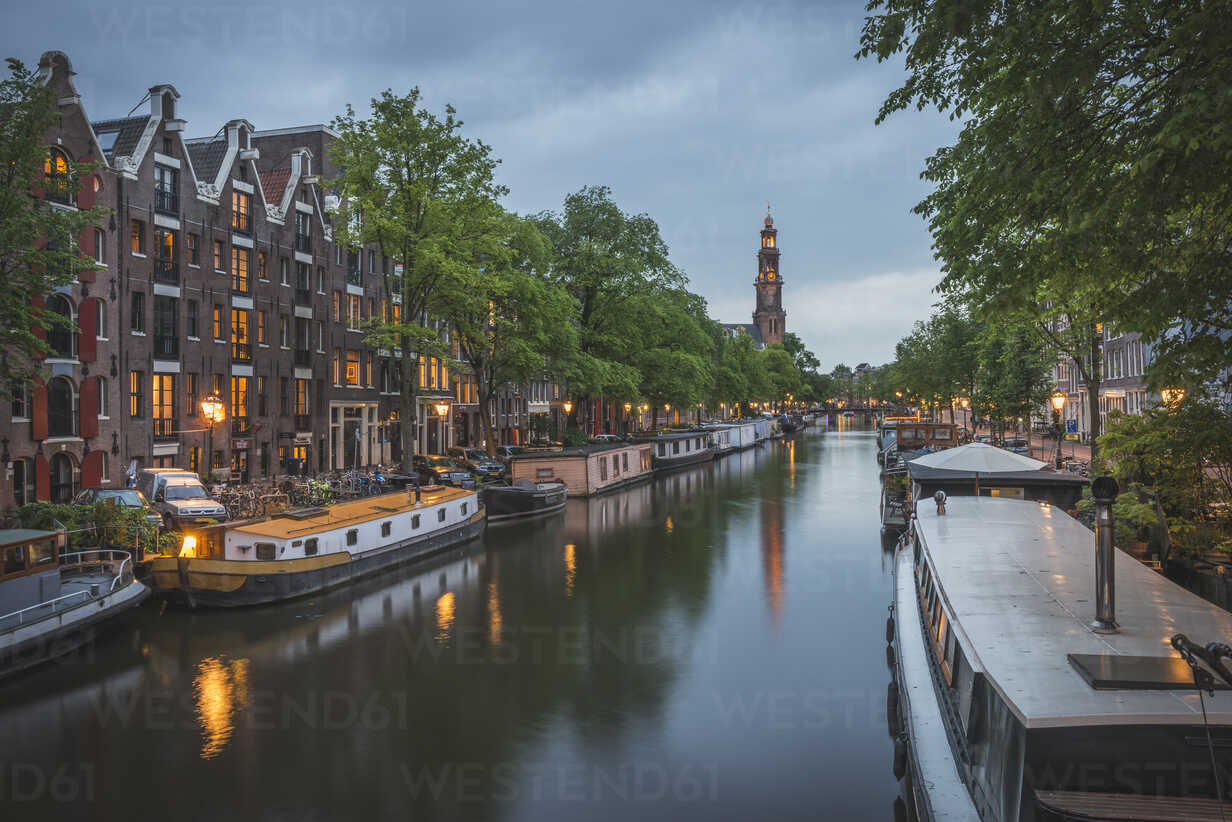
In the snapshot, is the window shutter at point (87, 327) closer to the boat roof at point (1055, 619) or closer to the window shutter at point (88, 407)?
the window shutter at point (88, 407)

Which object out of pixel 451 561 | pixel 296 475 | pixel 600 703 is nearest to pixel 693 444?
pixel 296 475

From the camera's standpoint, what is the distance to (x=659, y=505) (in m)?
45.8

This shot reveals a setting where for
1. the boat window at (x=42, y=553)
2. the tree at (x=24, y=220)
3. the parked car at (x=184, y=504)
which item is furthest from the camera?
the parked car at (x=184, y=504)

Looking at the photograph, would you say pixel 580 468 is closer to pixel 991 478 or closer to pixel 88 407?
pixel 88 407

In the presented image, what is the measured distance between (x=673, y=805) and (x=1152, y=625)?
6.78 metres

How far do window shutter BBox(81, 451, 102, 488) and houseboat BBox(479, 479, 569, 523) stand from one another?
14.8 m

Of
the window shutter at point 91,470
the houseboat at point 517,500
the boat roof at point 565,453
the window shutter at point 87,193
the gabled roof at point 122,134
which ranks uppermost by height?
the gabled roof at point 122,134

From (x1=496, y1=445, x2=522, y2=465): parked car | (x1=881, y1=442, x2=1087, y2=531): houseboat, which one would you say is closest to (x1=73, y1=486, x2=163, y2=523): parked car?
(x1=881, y1=442, x2=1087, y2=531): houseboat

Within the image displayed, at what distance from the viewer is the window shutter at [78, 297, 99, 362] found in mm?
30984

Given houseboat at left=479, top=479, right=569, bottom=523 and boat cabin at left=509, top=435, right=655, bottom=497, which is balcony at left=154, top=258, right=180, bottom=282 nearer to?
houseboat at left=479, top=479, right=569, bottom=523

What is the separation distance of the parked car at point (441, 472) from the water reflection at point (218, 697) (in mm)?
20053

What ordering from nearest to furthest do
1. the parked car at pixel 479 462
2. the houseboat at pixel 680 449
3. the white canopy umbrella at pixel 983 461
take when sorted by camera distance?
the white canopy umbrella at pixel 983 461
the parked car at pixel 479 462
the houseboat at pixel 680 449

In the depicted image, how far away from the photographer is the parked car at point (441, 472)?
40.4 meters

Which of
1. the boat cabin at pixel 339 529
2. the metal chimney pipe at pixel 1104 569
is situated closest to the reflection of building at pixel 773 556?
the boat cabin at pixel 339 529
